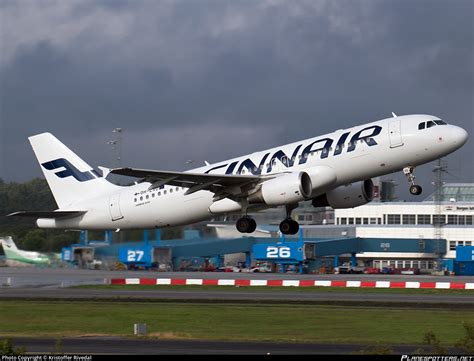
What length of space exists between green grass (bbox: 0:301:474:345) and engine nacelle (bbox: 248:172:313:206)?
5604mm

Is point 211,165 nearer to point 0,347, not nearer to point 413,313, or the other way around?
point 413,313

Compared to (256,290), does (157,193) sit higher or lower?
higher

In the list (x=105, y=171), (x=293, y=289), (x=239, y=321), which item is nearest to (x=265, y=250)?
(x=293, y=289)

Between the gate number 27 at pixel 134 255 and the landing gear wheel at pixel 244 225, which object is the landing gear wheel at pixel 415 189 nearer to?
the landing gear wheel at pixel 244 225

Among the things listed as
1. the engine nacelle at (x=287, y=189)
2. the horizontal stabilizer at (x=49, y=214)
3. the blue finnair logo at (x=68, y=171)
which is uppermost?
the blue finnair logo at (x=68, y=171)

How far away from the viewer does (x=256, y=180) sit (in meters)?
47.2

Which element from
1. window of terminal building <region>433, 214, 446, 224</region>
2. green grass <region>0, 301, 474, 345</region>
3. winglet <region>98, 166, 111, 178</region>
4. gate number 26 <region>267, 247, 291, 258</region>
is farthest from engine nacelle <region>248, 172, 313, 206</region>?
window of terminal building <region>433, 214, 446, 224</region>

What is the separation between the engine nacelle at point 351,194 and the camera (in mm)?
49594

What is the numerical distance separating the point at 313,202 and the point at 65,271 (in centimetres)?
3129

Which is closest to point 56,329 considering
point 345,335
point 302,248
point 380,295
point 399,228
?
point 345,335

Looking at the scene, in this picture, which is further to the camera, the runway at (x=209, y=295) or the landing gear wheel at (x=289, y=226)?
the runway at (x=209, y=295)

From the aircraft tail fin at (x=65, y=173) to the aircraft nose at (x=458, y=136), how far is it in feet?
67.0

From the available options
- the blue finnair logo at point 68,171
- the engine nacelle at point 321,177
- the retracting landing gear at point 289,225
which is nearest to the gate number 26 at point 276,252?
the blue finnair logo at point 68,171

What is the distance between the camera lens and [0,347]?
19.5 meters
